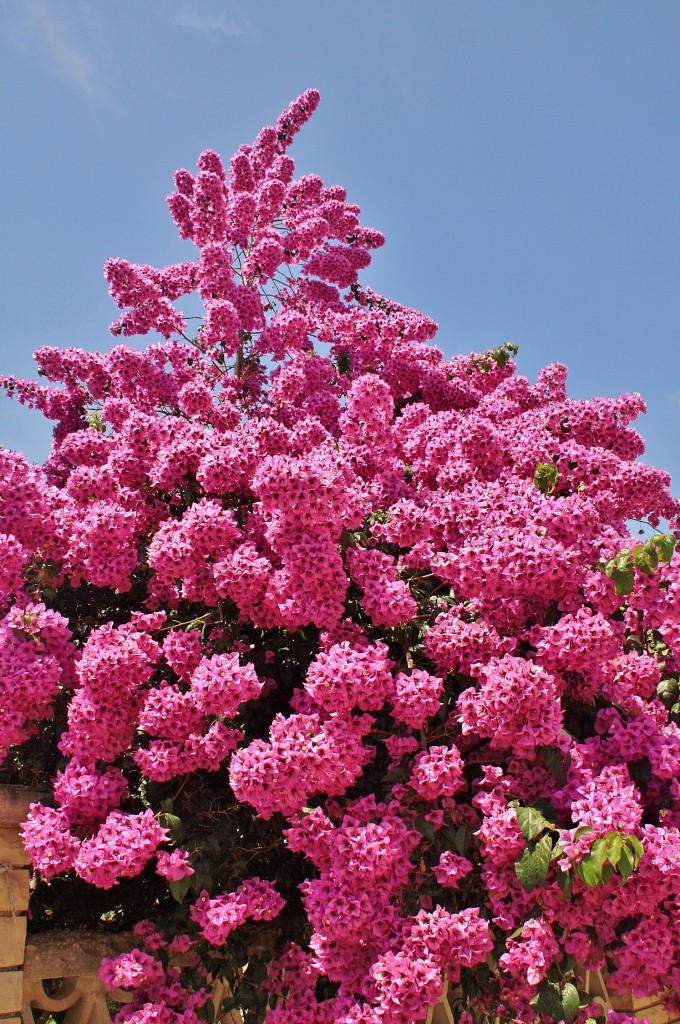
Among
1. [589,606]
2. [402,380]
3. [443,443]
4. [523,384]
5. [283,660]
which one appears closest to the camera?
[589,606]

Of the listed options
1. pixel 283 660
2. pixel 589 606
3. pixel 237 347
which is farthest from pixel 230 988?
pixel 237 347

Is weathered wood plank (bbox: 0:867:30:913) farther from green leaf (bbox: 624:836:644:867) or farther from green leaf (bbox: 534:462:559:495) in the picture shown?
green leaf (bbox: 534:462:559:495)

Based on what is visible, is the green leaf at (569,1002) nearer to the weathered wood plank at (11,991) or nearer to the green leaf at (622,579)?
the green leaf at (622,579)

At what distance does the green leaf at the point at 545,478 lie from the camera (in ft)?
15.0

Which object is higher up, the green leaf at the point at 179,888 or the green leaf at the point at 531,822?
the green leaf at the point at 531,822

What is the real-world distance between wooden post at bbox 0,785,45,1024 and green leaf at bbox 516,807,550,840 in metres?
2.31

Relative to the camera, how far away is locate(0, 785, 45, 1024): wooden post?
12.2 feet

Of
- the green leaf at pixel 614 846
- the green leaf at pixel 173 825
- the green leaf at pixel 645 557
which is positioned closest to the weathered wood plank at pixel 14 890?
the green leaf at pixel 173 825

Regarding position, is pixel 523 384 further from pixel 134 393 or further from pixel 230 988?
pixel 230 988

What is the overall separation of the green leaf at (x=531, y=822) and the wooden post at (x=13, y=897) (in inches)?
90.8

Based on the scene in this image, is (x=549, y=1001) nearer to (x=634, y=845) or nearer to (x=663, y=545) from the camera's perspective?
(x=634, y=845)

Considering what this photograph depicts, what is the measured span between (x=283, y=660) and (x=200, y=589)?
0.63 meters

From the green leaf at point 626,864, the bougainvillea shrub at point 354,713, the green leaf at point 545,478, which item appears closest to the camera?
the green leaf at point 626,864

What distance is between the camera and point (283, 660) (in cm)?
457
